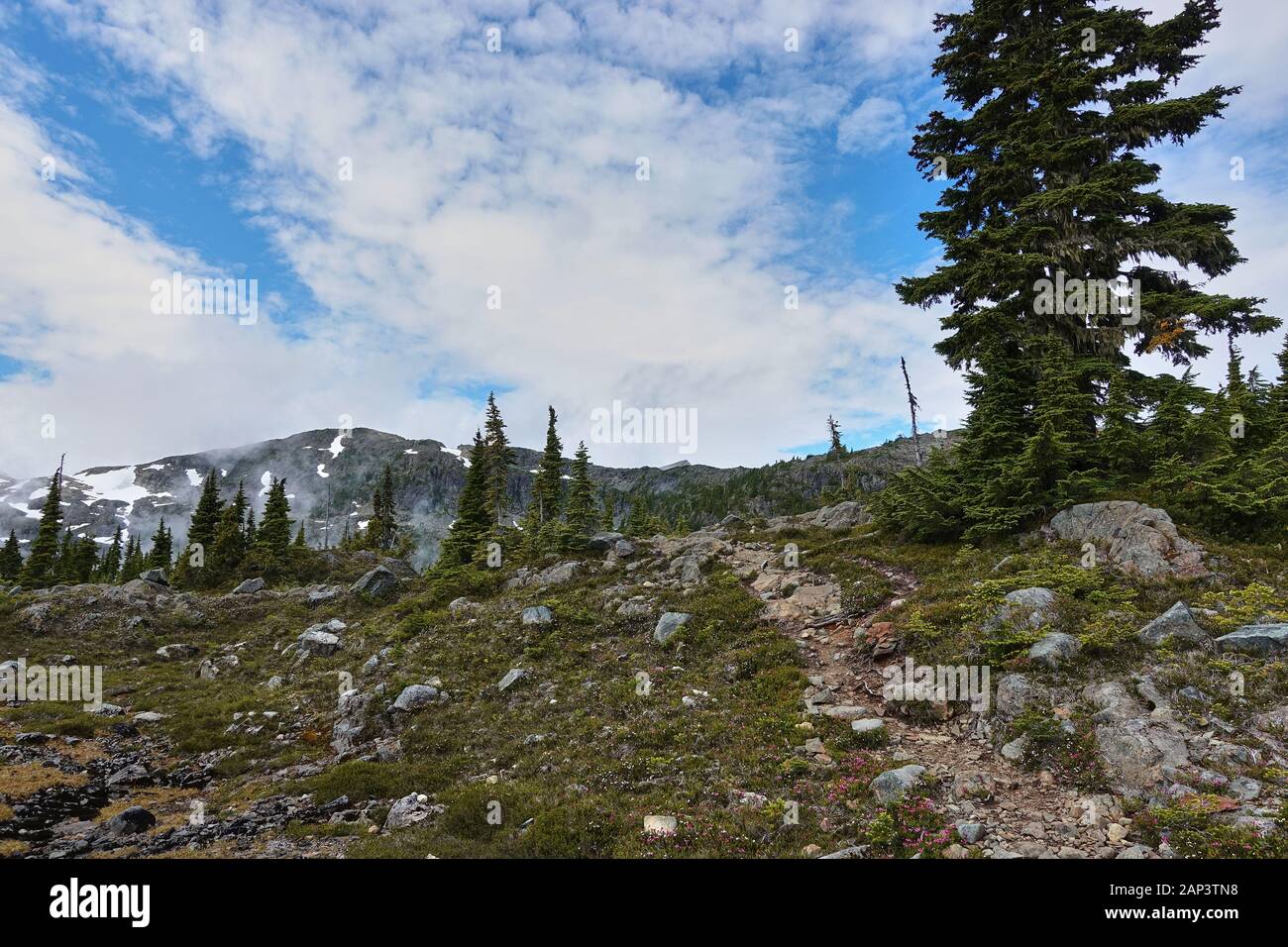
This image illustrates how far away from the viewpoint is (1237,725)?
819cm

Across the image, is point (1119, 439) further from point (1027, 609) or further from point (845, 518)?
point (845, 518)

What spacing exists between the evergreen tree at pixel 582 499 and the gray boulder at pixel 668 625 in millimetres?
18939

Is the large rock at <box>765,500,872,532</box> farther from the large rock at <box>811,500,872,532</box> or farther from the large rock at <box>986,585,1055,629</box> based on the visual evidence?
the large rock at <box>986,585,1055,629</box>

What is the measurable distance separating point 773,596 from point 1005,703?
999 cm

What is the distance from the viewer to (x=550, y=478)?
172 ft

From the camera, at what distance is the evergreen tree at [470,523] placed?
41.7m

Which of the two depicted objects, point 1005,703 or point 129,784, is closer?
point 1005,703

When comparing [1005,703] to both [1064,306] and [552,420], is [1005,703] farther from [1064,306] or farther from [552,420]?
[552,420]

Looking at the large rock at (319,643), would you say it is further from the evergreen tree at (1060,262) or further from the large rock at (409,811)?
the evergreen tree at (1060,262)

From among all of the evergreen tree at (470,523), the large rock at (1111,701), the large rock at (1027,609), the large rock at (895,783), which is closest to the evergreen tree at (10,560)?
the evergreen tree at (470,523)

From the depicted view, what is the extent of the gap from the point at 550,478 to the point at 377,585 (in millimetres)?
21050

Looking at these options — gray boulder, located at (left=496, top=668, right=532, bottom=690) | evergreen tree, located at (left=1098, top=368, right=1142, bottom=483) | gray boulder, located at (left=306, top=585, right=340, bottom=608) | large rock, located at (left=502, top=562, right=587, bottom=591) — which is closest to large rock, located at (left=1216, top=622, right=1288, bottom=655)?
evergreen tree, located at (left=1098, top=368, right=1142, bottom=483)

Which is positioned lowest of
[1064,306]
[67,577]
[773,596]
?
[67,577]
